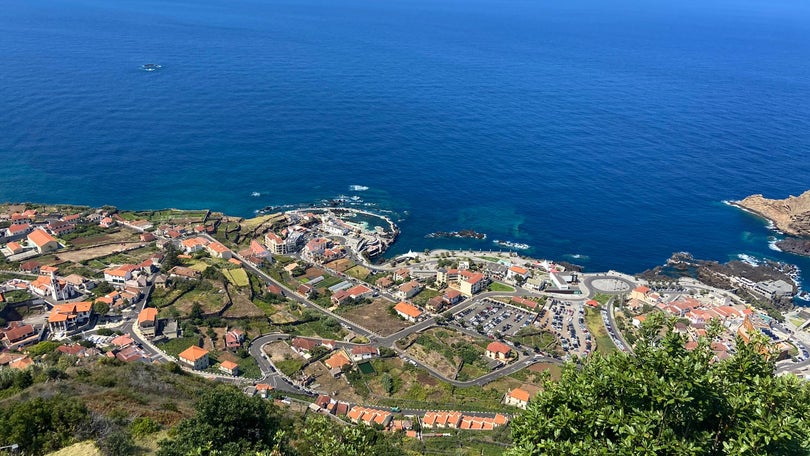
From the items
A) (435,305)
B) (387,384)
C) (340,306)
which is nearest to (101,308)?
(340,306)

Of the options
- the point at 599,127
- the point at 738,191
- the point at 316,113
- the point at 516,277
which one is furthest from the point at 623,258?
the point at 316,113

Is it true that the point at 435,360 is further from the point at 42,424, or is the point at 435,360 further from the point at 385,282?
the point at 42,424

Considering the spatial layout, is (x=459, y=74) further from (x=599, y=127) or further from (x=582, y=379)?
(x=582, y=379)

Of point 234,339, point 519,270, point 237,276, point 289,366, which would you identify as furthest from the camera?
point 519,270

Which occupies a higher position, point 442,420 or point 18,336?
point 18,336

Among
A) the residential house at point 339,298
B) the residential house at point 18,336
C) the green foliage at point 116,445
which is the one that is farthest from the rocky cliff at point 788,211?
the residential house at point 18,336

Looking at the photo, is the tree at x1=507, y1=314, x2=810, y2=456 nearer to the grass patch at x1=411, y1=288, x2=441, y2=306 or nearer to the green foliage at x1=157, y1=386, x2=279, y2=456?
the green foliage at x1=157, y1=386, x2=279, y2=456
